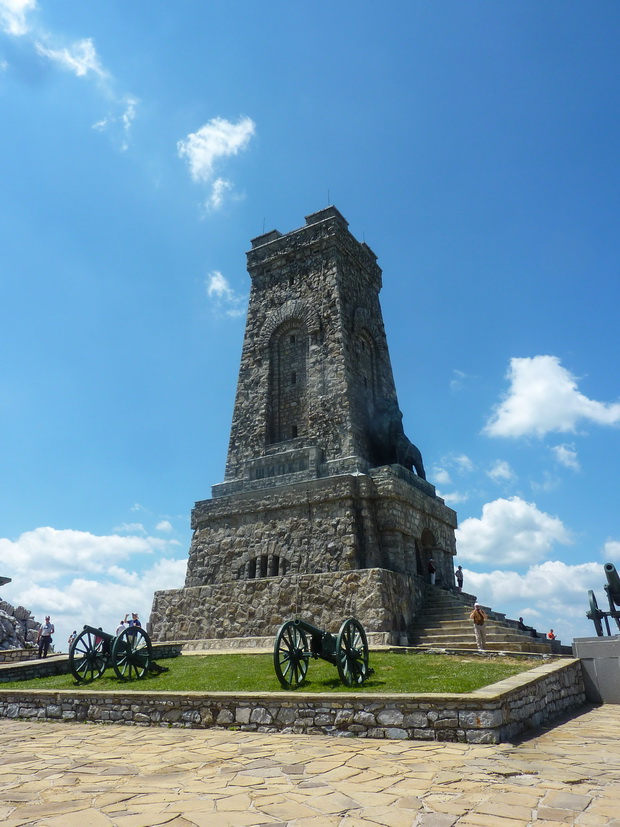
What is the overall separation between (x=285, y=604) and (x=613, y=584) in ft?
25.8

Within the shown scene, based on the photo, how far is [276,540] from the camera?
54.3 feet

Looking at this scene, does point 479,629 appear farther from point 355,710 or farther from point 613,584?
point 355,710

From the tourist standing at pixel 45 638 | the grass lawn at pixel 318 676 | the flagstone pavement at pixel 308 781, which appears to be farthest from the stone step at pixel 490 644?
the tourist standing at pixel 45 638

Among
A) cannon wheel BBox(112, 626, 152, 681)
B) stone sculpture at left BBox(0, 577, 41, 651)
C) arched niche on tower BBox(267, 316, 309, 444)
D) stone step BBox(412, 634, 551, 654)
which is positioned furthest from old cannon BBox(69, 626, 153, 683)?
stone sculpture at left BBox(0, 577, 41, 651)

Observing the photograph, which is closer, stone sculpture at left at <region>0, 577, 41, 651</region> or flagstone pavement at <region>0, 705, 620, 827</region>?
flagstone pavement at <region>0, 705, 620, 827</region>

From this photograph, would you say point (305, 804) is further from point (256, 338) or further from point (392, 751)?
point (256, 338)

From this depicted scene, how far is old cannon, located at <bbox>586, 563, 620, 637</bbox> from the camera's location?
1156cm

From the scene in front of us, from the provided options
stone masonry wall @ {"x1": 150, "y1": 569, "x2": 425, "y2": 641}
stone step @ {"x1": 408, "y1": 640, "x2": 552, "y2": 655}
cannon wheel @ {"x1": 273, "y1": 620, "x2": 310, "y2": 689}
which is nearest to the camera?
cannon wheel @ {"x1": 273, "y1": 620, "x2": 310, "y2": 689}

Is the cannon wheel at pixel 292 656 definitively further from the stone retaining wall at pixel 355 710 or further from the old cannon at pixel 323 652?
the stone retaining wall at pixel 355 710

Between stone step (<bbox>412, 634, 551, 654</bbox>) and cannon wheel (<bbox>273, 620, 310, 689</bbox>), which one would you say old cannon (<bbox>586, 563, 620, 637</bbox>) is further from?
cannon wheel (<bbox>273, 620, 310, 689</bbox>)

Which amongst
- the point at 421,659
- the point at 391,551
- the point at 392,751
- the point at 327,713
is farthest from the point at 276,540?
the point at 392,751

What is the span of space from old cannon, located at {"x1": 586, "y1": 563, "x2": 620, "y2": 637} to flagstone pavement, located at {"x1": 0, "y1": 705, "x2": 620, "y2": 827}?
509 centimetres

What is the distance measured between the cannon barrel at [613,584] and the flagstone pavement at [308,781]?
5.15 m

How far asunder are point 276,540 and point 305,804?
12534 mm
